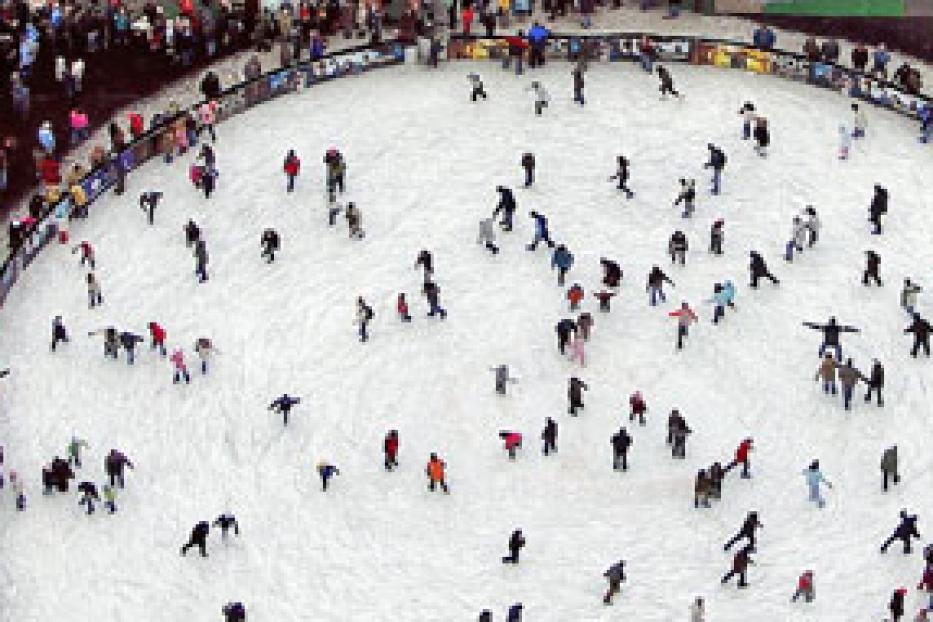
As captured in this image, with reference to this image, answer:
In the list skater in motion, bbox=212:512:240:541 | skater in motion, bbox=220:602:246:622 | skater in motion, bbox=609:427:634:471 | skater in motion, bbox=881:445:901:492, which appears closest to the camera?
skater in motion, bbox=220:602:246:622

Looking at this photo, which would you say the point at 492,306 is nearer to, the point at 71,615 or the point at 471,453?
the point at 471,453

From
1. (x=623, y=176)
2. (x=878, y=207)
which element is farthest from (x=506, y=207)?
(x=878, y=207)

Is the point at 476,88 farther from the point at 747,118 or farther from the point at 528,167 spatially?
the point at 747,118

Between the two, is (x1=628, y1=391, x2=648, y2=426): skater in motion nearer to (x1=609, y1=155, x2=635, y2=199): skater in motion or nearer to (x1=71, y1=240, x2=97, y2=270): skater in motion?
(x1=609, y1=155, x2=635, y2=199): skater in motion

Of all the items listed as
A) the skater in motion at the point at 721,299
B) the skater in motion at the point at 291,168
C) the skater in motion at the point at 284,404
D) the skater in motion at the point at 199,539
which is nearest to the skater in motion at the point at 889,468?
the skater in motion at the point at 721,299

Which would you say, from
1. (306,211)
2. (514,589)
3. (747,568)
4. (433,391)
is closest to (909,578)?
(747,568)

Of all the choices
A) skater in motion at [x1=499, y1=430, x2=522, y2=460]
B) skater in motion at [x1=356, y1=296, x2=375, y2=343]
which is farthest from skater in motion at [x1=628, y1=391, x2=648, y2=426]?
skater in motion at [x1=356, y1=296, x2=375, y2=343]
